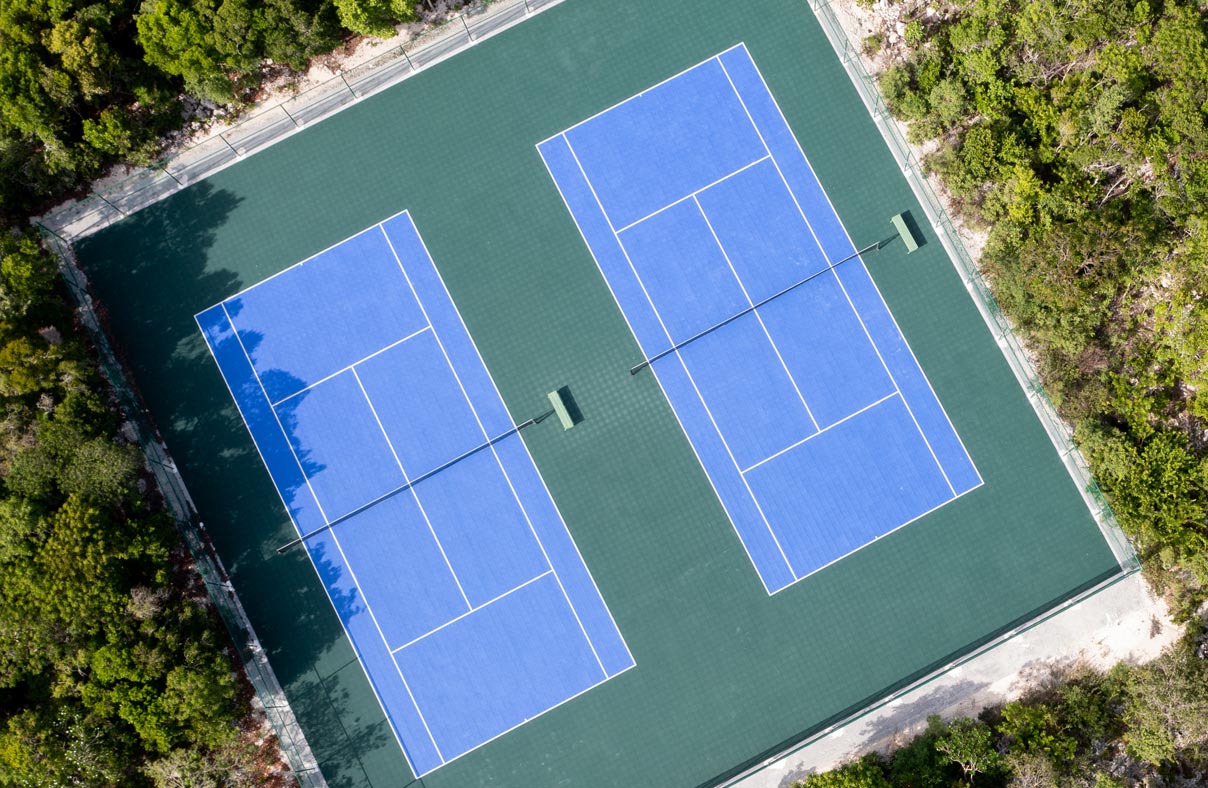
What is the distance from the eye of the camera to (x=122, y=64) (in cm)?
2789

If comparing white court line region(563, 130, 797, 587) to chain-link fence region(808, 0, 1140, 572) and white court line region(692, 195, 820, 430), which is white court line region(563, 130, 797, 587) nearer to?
white court line region(692, 195, 820, 430)

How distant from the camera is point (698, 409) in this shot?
28438mm

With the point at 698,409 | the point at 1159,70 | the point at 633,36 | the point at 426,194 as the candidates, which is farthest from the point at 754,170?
the point at 1159,70

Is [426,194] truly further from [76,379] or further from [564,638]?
[564,638]

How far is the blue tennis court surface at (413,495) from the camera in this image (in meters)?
27.9

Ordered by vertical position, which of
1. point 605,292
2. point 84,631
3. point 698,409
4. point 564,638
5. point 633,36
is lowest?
point 564,638

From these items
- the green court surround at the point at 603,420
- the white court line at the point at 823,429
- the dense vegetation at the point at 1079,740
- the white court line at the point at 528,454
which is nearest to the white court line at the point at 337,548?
the green court surround at the point at 603,420

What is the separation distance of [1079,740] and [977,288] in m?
13.8

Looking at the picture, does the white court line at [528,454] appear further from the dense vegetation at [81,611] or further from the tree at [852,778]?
the dense vegetation at [81,611]

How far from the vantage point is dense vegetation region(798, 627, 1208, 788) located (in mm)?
26375

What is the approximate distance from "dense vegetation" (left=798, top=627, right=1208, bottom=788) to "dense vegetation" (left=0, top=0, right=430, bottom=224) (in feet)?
87.8

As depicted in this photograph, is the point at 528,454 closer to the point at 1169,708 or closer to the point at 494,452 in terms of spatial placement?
the point at 494,452

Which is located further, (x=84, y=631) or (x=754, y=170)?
(x=754, y=170)

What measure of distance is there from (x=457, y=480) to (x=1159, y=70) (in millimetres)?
24454
